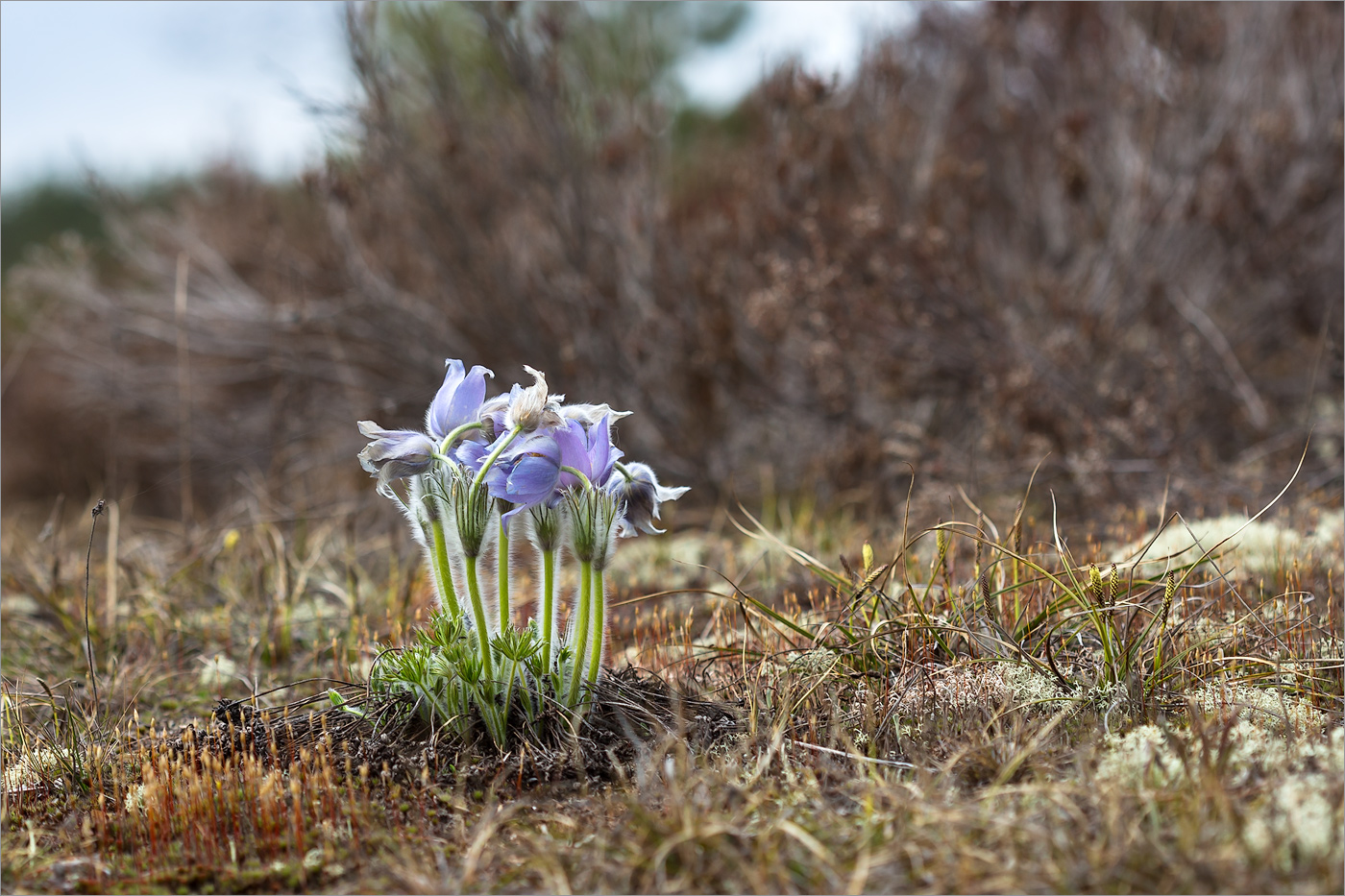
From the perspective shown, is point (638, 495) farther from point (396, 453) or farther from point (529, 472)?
point (396, 453)

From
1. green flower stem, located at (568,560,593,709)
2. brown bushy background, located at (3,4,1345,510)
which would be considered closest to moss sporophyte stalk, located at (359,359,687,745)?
green flower stem, located at (568,560,593,709)

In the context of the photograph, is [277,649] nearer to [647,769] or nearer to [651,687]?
[651,687]

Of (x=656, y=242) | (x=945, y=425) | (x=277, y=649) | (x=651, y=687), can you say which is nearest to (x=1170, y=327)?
(x=945, y=425)

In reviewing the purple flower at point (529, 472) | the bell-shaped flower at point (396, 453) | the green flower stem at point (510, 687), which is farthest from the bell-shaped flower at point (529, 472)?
the green flower stem at point (510, 687)

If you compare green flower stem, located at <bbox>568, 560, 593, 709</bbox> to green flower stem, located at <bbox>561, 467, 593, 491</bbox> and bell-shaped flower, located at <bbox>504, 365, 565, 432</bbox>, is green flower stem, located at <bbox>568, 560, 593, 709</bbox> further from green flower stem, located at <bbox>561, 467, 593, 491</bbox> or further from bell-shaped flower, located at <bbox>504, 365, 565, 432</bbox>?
bell-shaped flower, located at <bbox>504, 365, 565, 432</bbox>

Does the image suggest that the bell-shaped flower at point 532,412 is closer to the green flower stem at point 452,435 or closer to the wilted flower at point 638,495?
the green flower stem at point 452,435
